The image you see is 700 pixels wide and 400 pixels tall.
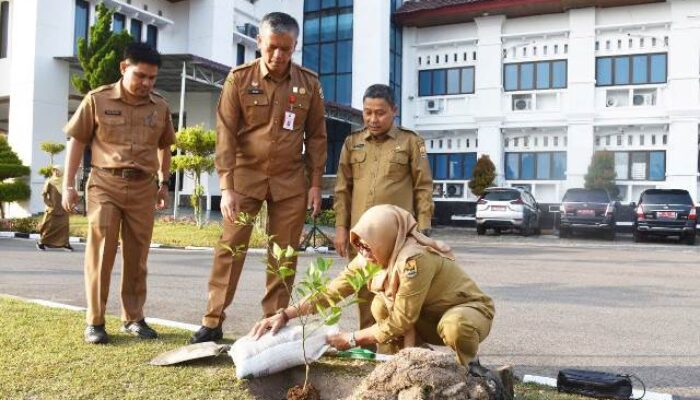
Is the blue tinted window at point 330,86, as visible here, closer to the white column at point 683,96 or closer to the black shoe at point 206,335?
the white column at point 683,96

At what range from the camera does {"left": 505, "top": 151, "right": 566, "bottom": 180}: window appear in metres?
25.6

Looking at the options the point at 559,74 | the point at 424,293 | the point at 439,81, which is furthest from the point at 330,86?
the point at 424,293

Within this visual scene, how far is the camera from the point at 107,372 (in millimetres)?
3334

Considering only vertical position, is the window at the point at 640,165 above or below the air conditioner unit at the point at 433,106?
below

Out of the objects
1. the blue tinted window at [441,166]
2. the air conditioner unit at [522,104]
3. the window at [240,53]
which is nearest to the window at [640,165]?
the air conditioner unit at [522,104]

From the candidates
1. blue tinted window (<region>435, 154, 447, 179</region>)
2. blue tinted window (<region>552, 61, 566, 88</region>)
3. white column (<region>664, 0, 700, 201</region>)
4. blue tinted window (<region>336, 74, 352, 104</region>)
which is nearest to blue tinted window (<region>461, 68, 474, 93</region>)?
blue tinted window (<region>435, 154, 447, 179</region>)

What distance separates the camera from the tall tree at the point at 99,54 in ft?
53.4

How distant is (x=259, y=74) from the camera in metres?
4.12

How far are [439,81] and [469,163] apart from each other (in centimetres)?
388

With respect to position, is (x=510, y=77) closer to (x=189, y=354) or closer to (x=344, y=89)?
(x=344, y=89)

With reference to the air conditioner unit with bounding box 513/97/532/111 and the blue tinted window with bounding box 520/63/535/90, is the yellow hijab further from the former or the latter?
the blue tinted window with bounding box 520/63/535/90

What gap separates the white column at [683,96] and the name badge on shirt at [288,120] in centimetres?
2265

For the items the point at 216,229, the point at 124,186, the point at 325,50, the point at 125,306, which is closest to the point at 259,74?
the point at 124,186

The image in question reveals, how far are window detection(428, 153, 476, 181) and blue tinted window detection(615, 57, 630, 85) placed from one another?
20.8 ft
